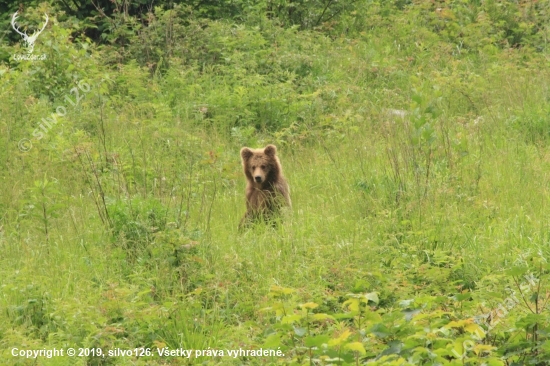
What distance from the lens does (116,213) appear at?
23.9 feet

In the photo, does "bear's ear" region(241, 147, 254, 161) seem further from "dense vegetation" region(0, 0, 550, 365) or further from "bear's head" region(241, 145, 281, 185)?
"dense vegetation" region(0, 0, 550, 365)

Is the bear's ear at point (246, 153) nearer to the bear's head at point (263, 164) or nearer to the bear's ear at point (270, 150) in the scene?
the bear's head at point (263, 164)

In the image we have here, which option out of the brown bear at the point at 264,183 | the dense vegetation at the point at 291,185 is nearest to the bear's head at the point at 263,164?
the brown bear at the point at 264,183

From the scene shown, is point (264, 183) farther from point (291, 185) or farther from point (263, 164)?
point (291, 185)

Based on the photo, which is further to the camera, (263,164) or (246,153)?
(246,153)

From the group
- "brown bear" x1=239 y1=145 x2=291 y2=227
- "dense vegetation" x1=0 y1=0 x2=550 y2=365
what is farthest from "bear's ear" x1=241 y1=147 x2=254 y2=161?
"dense vegetation" x1=0 y1=0 x2=550 y2=365

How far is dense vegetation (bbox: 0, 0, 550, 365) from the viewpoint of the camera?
556 centimetres

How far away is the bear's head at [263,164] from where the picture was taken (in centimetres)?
893

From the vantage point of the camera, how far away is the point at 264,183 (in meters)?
9.03

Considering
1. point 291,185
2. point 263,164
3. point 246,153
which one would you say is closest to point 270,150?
point 263,164

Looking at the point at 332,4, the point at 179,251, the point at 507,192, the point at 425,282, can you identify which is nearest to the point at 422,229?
the point at 425,282

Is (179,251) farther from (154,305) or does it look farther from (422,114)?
(422,114)

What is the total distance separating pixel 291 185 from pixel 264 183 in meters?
0.51

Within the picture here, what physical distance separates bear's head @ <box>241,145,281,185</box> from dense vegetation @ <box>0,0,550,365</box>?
1.52ft
